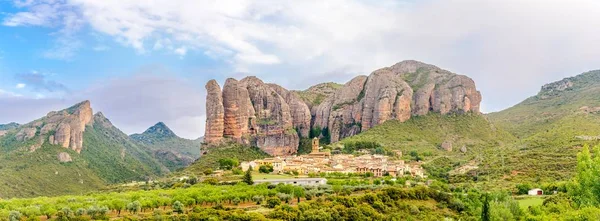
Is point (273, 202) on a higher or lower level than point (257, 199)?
lower

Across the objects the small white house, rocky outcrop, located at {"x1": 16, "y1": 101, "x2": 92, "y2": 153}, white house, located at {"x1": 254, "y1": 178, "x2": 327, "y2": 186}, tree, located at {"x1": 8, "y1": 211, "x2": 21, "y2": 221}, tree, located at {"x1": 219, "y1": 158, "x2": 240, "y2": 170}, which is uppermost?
rocky outcrop, located at {"x1": 16, "y1": 101, "x2": 92, "y2": 153}

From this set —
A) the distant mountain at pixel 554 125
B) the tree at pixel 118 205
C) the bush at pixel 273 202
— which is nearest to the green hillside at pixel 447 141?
the distant mountain at pixel 554 125

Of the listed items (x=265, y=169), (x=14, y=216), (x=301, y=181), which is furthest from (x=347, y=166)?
(x=14, y=216)

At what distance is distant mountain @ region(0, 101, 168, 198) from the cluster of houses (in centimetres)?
5537

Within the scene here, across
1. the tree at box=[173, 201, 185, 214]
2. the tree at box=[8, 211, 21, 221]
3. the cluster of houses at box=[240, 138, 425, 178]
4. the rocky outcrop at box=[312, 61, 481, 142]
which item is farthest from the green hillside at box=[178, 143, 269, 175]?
A: the tree at box=[8, 211, 21, 221]

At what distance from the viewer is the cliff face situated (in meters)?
155

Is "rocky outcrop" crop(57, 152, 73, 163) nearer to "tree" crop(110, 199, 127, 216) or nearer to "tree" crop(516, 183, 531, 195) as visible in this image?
"tree" crop(110, 199, 127, 216)

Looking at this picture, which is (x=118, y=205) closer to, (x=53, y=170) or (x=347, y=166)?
(x=347, y=166)

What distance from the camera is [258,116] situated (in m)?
167

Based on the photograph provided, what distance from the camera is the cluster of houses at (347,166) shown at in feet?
327

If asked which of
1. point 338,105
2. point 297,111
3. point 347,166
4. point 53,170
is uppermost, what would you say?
point 338,105

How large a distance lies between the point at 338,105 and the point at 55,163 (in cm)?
8490

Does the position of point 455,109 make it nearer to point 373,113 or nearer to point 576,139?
point 373,113

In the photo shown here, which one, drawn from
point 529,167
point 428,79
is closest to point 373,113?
point 428,79
